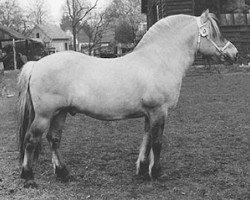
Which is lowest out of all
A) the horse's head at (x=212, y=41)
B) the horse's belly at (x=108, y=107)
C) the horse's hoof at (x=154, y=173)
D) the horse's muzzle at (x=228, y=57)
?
the horse's hoof at (x=154, y=173)

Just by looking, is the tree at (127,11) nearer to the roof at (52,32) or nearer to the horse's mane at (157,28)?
the roof at (52,32)

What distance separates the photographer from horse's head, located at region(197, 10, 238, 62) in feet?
17.2

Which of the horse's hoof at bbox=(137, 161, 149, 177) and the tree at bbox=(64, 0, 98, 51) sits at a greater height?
the tree at bbox=(64, 0, 98, 51)

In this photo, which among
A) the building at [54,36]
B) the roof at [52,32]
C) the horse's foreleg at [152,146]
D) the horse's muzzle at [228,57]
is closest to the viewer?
the horse's foreleg at [152,146]

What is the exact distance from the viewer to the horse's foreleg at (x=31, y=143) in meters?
4.86

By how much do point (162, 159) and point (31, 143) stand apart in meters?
2.11

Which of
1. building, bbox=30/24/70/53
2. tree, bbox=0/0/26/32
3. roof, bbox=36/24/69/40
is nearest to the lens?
tree, bbox=0/0/26/32

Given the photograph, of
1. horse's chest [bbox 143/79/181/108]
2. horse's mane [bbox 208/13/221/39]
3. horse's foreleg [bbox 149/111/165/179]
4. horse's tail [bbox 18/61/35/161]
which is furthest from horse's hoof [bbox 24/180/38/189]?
horse's mane [bbox 208/13/221/39]

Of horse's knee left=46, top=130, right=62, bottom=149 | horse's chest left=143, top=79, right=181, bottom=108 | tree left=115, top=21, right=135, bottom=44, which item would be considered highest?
tree left=115, top=21, right=135, bottom=44

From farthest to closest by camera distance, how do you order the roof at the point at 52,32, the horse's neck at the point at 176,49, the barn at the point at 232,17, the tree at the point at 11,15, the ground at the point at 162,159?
the roof at the point at 52,32 < the tree at the point at 11,15 < the barn at the point at 232,17 < the horse's neck at the point at 176,49 < the ground at the point at 162,159

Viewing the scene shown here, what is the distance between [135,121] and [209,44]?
164 inches

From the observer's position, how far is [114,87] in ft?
15.8

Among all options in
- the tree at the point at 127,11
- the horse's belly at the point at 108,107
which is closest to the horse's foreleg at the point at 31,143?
the horse's belly at the point at 108,107

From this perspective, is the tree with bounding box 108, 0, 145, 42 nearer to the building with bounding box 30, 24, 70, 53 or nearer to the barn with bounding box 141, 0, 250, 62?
the building with bounding box 30, 24, 70, 53
